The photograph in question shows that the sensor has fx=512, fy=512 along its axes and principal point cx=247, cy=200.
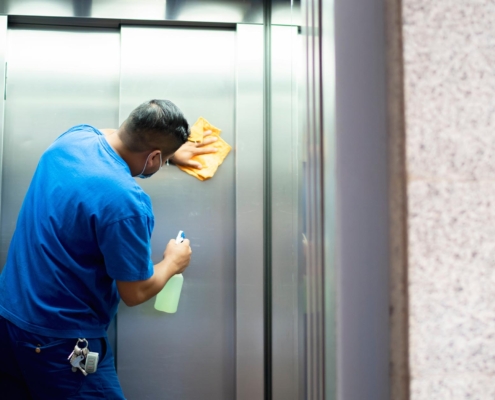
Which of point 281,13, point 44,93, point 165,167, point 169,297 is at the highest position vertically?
point 281,13

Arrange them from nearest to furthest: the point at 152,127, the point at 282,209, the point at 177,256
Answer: the point at 152,127
the point at 177,256
the point at 282,209

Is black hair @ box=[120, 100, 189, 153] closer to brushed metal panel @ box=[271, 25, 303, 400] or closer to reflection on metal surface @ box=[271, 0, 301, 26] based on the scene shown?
brushed metal panel @ box=[271, 25, 303, 400]

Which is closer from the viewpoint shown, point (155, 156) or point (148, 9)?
point (155, 156)

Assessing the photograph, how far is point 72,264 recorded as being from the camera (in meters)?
1.49

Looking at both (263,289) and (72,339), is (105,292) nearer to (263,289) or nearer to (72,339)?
(72,339)

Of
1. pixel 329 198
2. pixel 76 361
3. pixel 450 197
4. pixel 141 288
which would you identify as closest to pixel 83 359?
pixel 76 361

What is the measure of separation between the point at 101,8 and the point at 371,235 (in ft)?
5.06

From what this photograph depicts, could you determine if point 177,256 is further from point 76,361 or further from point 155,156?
point 76,361

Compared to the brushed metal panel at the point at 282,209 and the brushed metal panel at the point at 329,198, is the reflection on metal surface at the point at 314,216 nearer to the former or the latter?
the brushed metal panel at the point at 329,198

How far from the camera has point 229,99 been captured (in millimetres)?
1928

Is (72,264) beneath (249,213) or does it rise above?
beneath

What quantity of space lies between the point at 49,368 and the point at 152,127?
0.77 metres

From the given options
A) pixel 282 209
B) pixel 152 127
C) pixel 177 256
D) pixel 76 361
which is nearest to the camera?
pixel 76 361

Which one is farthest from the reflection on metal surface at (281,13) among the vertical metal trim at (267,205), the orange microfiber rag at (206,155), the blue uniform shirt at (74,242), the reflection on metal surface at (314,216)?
the reflection on metal surface at (314,216)
